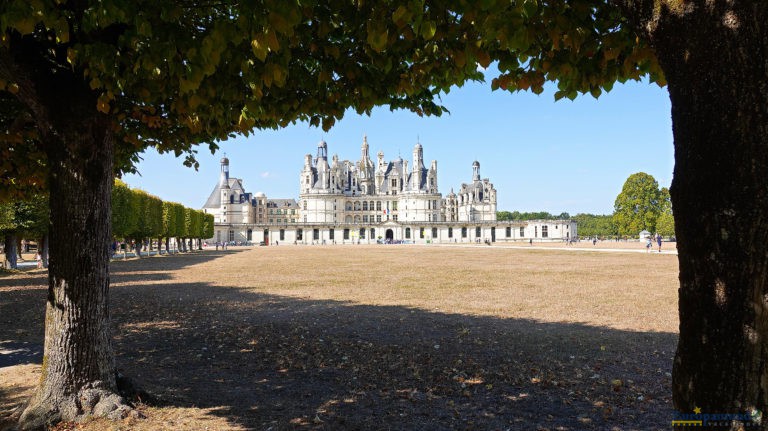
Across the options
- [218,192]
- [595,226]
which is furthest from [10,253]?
[595,226]

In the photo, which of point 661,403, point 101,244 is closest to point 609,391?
point 661,403

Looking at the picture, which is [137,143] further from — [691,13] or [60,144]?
[691,13]

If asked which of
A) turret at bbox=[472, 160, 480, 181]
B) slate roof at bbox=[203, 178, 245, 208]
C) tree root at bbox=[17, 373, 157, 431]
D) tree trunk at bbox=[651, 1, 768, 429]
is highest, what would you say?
turret at bbox=[472, 160, 480, 181]

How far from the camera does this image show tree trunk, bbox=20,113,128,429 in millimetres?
4383

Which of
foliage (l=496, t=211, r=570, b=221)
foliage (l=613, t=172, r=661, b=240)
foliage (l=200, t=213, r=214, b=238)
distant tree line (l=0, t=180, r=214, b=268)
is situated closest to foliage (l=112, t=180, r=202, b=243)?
distant tree line (l=0, t=180, r=214, b=268)

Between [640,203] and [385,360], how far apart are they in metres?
73.9

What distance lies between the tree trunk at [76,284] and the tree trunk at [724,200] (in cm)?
488

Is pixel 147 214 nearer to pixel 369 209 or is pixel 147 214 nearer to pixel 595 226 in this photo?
pixel 369 209

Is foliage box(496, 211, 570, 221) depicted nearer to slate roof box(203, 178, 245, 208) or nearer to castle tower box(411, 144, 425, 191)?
castle tower box(411, 144, 425, 191)

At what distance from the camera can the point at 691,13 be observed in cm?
207

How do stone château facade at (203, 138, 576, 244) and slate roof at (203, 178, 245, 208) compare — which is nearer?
stone château facade at (203, 138, 576, 244)

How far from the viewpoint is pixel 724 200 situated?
77.4 inches

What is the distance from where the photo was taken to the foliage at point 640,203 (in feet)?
224

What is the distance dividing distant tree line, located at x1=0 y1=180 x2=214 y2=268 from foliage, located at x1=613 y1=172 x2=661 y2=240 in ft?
209
